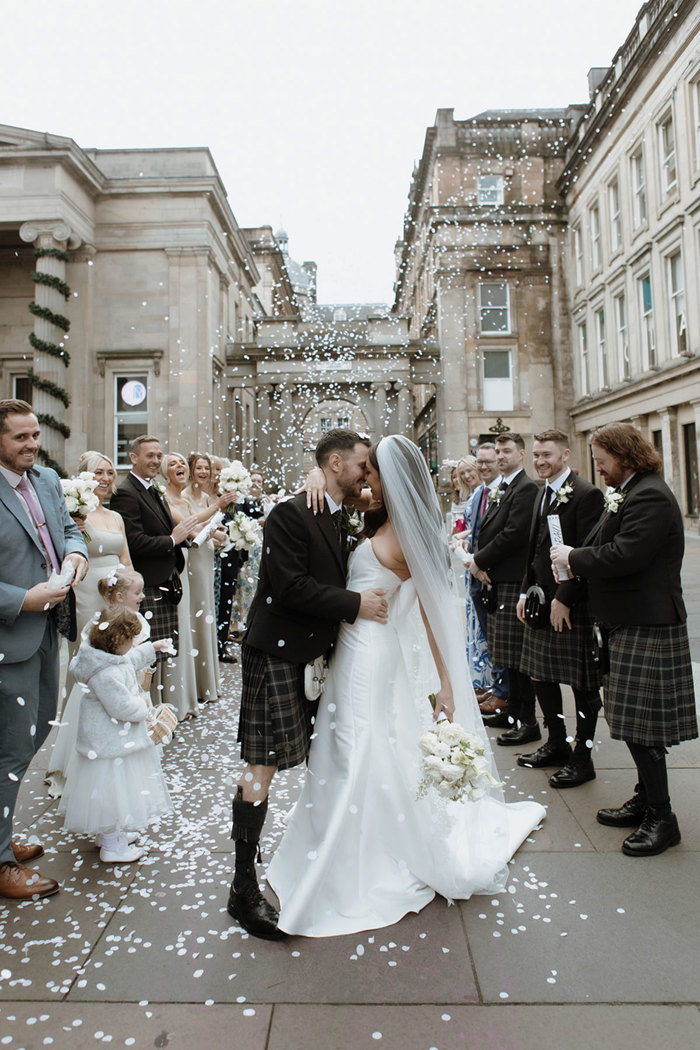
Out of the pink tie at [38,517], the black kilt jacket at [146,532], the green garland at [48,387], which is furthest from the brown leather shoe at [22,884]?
the green garland at [48,387]

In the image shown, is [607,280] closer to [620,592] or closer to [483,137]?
[483,137]

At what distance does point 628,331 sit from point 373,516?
83.7ft

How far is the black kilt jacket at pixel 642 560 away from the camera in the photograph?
3715 millimetres

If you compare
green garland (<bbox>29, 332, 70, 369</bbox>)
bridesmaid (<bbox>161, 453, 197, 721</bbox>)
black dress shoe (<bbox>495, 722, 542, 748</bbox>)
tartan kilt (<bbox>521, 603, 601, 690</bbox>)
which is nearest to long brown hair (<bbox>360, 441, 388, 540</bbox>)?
tartan kilt (<bbox>521, 603, 601, 690</bbox>)

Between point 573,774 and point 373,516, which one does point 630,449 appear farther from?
point 573,774

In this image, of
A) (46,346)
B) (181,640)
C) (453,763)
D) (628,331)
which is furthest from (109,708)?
(628,331)

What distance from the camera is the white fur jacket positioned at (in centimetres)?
384

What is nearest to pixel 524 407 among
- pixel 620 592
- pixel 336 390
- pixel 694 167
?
pixel 336 390

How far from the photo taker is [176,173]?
24.4m

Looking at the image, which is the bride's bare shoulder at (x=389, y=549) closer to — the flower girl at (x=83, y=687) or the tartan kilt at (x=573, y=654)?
the flower girl at (x=83, y=687)

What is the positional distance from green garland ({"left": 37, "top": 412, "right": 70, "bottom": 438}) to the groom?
20933 mm

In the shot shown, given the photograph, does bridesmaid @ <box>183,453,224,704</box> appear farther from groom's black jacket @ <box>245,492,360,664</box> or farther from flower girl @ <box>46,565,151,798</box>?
groom's black jacket @ <box>245,492,360,664</box>

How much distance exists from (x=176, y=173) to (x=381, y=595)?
25.2m

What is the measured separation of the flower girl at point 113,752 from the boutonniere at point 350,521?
1.39m
